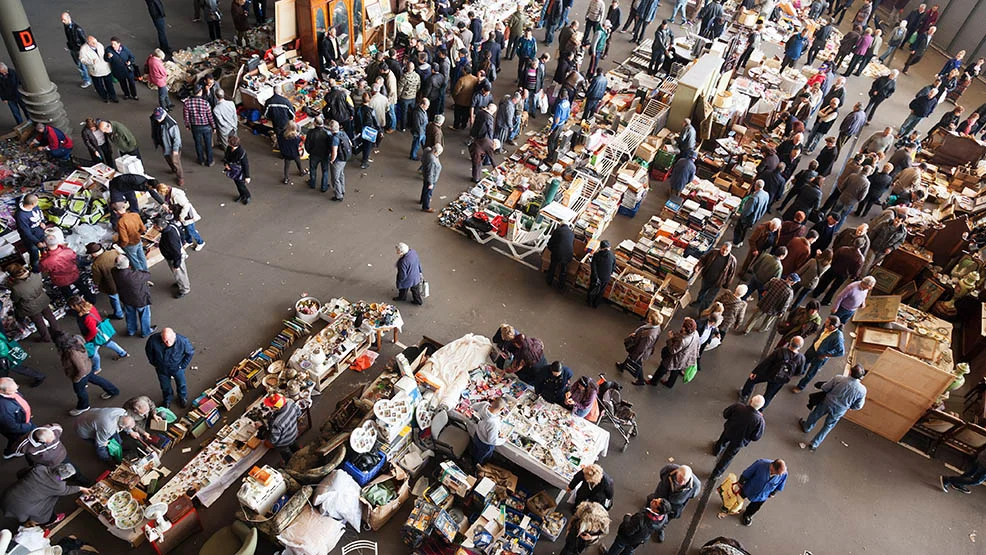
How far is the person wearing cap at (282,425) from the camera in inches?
328

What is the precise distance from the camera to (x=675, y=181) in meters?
14.1

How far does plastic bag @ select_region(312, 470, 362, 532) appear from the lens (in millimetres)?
7766

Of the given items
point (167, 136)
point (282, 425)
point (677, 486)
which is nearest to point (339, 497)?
point (282, 425)

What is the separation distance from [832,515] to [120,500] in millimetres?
9788

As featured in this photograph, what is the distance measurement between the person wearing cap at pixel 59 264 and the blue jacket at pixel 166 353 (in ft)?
7.08

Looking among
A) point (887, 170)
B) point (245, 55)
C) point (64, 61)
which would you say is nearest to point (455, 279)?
point (245, 55)

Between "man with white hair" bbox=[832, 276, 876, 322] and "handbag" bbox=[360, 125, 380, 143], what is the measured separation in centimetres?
973

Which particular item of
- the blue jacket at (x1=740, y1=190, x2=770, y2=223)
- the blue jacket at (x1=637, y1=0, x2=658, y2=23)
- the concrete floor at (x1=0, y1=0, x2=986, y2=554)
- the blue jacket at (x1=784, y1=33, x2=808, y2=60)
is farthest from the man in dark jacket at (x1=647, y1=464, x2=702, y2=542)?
the blue jacket at (x1=637, y1=0, x2=658, y2=23)

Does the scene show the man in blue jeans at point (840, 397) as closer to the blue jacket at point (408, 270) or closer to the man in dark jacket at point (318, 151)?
the blue jacket at point (408, 270)

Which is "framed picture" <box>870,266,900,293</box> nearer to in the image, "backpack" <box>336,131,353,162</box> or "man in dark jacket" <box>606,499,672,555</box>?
"man in dark jacket" <box>606,499,672,555</box>

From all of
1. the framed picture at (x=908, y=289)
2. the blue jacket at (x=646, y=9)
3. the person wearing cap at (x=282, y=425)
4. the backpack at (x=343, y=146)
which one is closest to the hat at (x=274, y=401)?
the person wearing cap at (x=282, y=425)

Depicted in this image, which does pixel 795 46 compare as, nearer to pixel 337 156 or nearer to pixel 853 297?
pixel 853 297

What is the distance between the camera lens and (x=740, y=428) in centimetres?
898

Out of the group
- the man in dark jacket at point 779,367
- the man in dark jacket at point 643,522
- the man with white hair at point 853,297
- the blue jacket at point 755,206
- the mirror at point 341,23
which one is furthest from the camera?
the mirror at point 341,23
